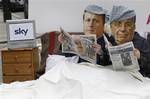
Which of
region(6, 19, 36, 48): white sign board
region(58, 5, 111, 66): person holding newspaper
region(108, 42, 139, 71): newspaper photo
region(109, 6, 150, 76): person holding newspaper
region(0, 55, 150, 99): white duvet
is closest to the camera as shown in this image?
region(0, 55, 150, 99): white duvet

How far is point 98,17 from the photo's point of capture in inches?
98.3

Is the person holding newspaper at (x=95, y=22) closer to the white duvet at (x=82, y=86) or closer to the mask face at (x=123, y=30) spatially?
the mask face at (x=123, y=30)

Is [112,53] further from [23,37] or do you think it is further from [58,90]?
[23,37]

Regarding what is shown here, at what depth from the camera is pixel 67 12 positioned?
3.02m

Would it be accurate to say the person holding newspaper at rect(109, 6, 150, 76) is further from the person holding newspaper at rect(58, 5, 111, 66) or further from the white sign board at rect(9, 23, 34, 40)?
the white sign board at rect(9, 23, 34, 40)

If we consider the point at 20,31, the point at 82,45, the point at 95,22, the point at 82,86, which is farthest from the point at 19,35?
the point at 82,86

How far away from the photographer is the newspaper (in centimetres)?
228

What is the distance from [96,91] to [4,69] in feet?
5.44

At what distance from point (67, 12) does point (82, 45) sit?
78 centimetres

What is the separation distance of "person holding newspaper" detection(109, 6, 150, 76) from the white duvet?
0.18 metres

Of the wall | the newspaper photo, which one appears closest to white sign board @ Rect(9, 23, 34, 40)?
the wall

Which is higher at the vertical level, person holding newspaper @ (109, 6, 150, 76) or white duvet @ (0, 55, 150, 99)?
person holding newspaper @ (109, 6, 150, 76)

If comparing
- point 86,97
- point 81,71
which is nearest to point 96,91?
point 86,97

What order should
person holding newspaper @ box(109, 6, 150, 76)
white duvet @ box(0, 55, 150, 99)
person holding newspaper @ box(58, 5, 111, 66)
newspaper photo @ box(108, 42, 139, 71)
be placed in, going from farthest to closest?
1. person holding newspaper @ box(58, 5, 111, 66)
2. person holding newspaper @ box(109, 6, 150, 76)
3. newspaper photo @ box(108, 42, 139, 71)
4. white duvet @ box(0, 55, 150, 99)
